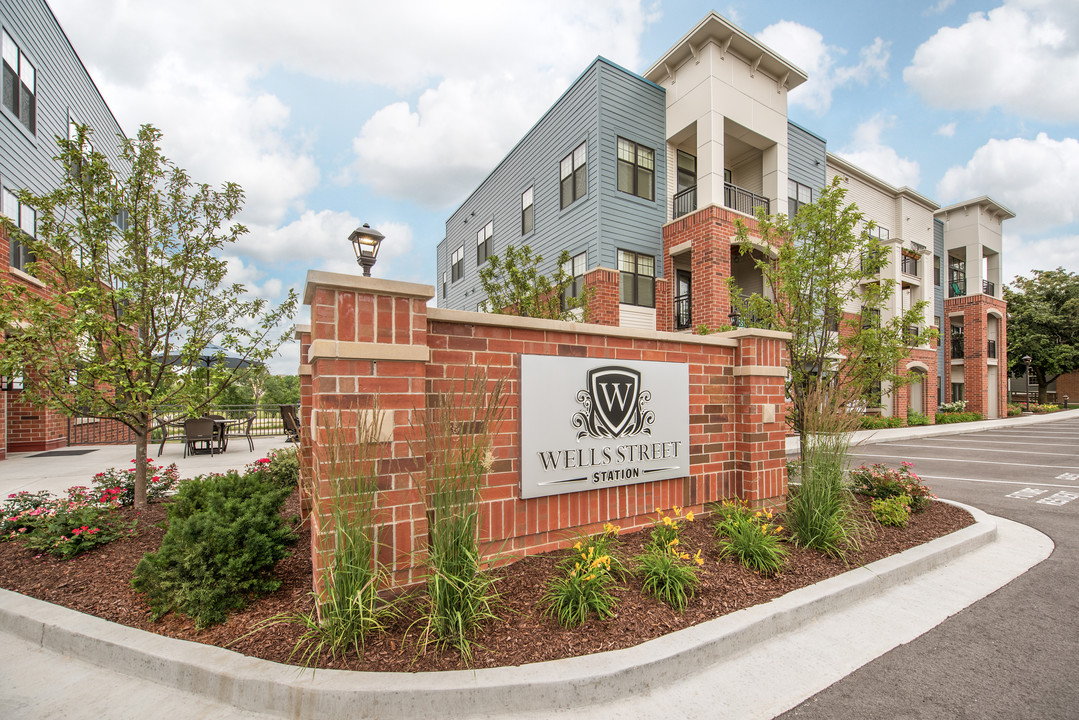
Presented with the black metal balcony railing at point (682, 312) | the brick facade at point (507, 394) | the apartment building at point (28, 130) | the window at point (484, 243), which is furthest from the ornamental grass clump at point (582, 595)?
the window at point (484, 243)

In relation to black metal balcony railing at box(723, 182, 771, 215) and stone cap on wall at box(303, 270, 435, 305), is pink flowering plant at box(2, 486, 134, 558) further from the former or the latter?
black metal balcony railing at box(723, 182, 771, 215)

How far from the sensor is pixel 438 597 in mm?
2615

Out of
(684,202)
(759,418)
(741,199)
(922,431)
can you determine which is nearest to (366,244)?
(759,418)

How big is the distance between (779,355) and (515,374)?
10.5ft

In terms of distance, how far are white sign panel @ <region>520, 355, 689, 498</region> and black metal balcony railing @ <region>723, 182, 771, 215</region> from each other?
36.7 ft

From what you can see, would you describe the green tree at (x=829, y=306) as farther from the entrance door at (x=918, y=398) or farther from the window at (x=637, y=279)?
the entrance door at (x=918, y=398)

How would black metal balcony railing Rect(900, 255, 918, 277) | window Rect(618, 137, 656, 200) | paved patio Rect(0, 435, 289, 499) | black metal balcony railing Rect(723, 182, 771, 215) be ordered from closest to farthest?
paved patio Rect(0, 435, 289, 499) < window Rect(618, 137, 656, 200) < black metal balcony railing Rect(723, 182, 771, 215) < black metal balcony railing Rect(900, 255, 918, 277)

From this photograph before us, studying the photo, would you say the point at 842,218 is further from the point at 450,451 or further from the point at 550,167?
the point at 550,167

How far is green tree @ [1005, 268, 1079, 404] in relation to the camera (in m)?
34.1

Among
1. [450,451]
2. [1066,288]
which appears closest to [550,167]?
[450,451]

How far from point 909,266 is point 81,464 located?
30.3m

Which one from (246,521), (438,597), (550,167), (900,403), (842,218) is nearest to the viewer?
(438,597)

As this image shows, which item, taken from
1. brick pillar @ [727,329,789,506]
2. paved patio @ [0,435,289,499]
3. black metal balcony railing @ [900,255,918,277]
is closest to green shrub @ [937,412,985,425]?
black metal balcony railing @ [900,255,918,277]

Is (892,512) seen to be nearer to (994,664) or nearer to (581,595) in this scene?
(994,664)
